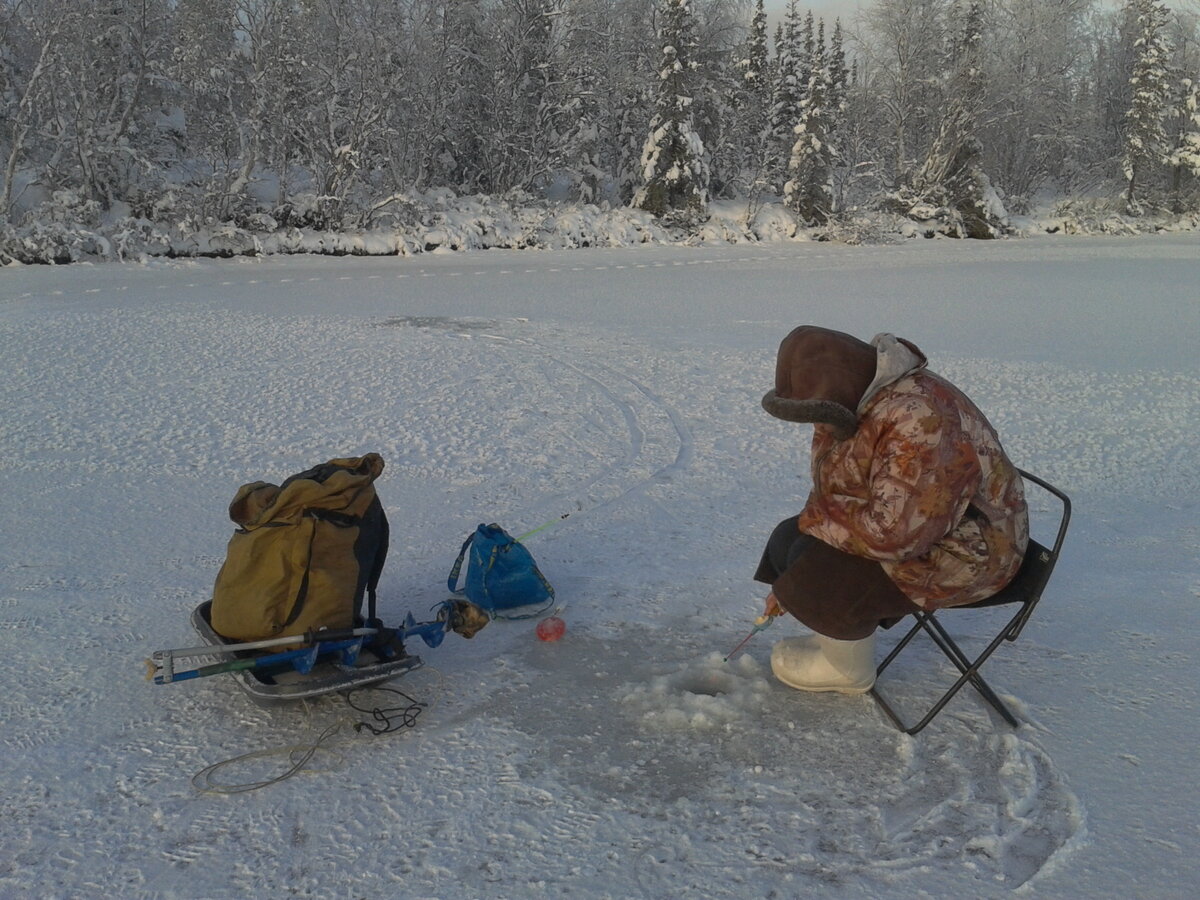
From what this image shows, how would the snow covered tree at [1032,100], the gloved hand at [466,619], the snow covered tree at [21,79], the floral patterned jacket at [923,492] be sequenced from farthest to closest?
the snow covered tree at [1032,100] < the snow covered tree at [21,79] < the gloved hand at [466,619] < the floral patterned jacket at [923,492]

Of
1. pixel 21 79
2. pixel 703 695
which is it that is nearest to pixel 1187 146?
pixel 21 79

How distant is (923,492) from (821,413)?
33 cm

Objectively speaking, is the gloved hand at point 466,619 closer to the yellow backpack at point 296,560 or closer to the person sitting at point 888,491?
the yellow backpack at point 296,560

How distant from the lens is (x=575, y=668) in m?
3.20

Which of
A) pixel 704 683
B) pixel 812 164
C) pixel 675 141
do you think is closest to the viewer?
pixel 704 683

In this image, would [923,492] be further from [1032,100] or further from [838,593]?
[1032,100]

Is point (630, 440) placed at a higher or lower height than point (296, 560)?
lower

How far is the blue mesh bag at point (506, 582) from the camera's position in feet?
11.7

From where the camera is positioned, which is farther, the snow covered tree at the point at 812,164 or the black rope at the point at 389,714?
the snow covered tree at the point at 812,164

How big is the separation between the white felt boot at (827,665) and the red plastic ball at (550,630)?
0.78 m

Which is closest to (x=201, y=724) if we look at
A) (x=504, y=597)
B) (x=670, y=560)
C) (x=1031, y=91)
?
(x=504, y=597)

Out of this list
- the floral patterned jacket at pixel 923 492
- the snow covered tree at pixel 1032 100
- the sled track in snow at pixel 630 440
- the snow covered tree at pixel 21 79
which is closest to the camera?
the floral patterned jacket at pixel 923 492

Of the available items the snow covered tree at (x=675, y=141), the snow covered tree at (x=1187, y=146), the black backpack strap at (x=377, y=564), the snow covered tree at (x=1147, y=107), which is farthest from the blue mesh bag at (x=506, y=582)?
the snow covered tree at (x=1187, y=146)

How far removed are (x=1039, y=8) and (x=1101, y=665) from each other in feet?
156
